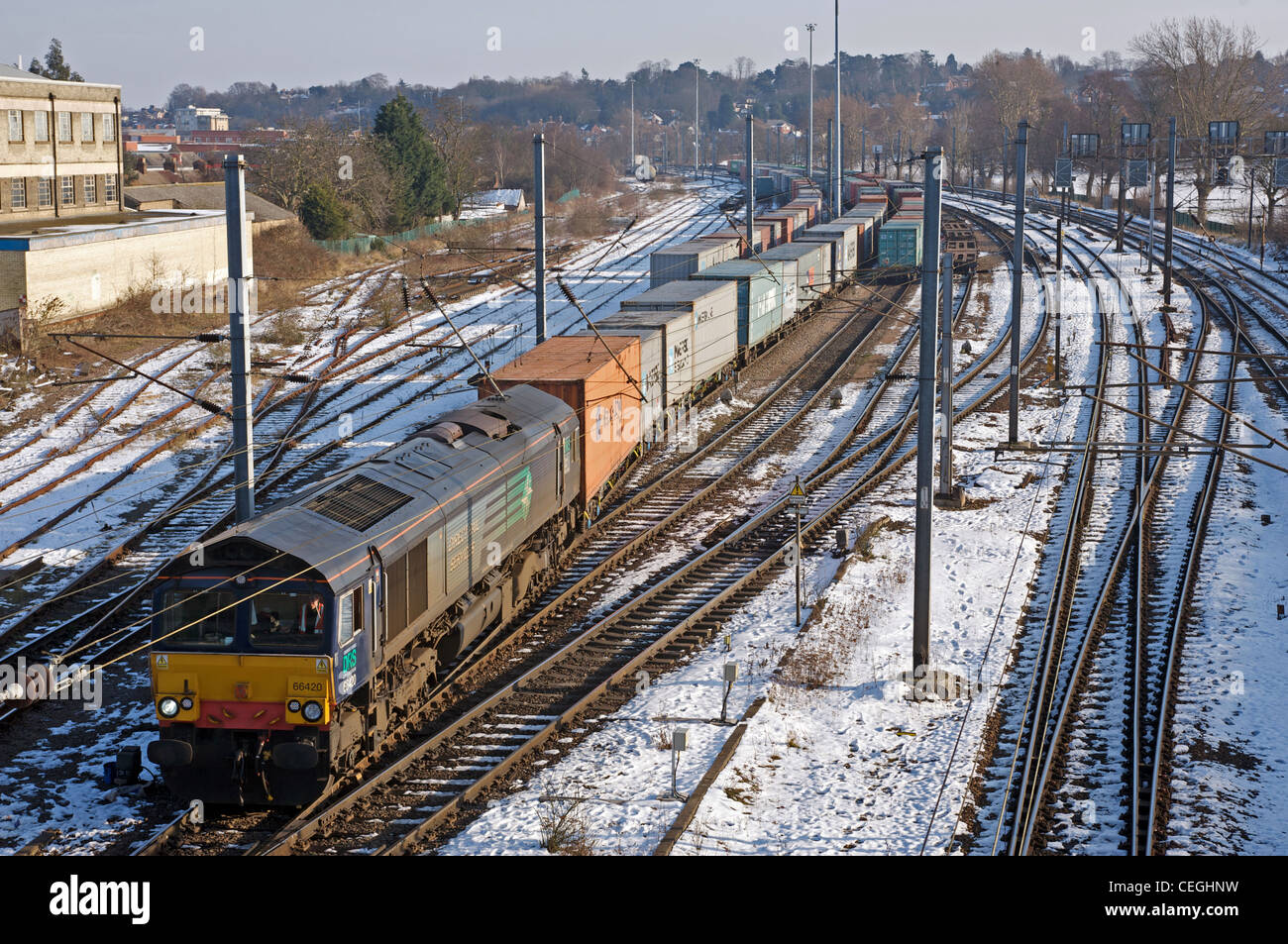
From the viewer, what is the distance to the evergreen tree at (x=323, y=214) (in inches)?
2463

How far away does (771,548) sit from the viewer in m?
24.7

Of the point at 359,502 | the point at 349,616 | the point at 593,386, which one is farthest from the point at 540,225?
the point at 349,616

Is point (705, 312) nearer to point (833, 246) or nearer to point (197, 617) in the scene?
point (833, 246)

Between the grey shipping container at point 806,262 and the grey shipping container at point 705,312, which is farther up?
the grey shipping container at point 806,262

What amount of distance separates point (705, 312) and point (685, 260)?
12076 millimetres

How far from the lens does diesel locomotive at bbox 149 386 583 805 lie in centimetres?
1371

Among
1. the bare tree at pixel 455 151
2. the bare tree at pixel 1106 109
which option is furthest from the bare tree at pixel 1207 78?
the bare tree at pixel 455 151

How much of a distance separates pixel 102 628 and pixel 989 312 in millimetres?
38657

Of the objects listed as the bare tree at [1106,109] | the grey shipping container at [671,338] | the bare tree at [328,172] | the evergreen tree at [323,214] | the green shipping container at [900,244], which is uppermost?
the bare tree at [1106,109]

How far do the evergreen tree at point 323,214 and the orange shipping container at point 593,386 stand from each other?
37.1 metres

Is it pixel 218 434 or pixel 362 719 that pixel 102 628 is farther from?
pixel 218 434

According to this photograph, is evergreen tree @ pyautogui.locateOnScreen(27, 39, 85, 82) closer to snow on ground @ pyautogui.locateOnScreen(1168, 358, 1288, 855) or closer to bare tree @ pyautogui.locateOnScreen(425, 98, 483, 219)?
bare tree @ pyautogui.locateOnScreen(425, 98, 483, 219)

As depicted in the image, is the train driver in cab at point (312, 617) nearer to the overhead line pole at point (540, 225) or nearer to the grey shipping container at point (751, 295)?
the overhead line pole at point (540, 225)

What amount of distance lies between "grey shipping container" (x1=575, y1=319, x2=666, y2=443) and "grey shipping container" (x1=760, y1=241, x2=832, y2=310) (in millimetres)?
13669
